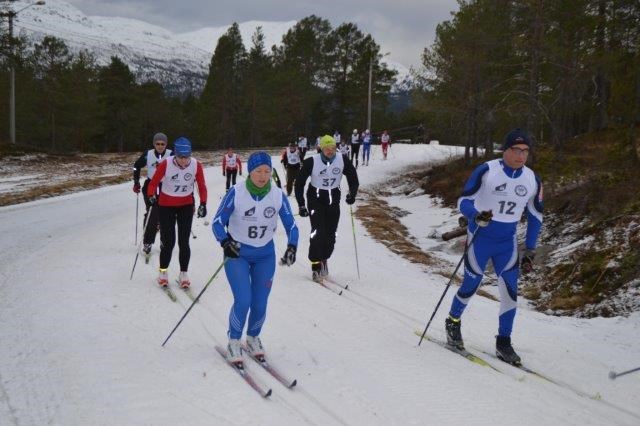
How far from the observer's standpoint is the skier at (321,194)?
8.77 meters

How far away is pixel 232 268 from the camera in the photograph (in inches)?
202

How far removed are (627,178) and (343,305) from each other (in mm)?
8499

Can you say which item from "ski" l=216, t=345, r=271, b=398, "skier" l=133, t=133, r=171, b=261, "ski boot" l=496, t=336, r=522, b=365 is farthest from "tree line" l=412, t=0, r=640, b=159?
"ski" l=216, t=345, r=271, b=398

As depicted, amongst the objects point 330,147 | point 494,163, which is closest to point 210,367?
point 494,163

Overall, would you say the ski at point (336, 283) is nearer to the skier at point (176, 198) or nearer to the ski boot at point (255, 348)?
the skier at point (176, 198)

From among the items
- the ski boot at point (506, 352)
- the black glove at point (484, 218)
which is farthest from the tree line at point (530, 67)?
the black glove at point (484, 218)

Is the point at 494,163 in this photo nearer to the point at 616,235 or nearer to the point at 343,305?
the point at 343,305

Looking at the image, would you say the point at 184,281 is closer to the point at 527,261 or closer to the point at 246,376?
the point at 246,376

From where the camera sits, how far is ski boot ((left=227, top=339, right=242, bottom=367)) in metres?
5.20

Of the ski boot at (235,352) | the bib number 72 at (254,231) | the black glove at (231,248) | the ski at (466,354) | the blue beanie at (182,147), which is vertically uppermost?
the blue beanie at (182,147)

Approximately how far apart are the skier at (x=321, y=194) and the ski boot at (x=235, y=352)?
366cm

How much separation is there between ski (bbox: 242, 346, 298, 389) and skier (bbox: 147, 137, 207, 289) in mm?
2843

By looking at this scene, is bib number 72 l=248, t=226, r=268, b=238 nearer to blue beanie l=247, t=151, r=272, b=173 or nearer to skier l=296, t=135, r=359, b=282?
blue beanie l=247, t=151, r=272, b=173

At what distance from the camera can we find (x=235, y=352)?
525 centimetres
